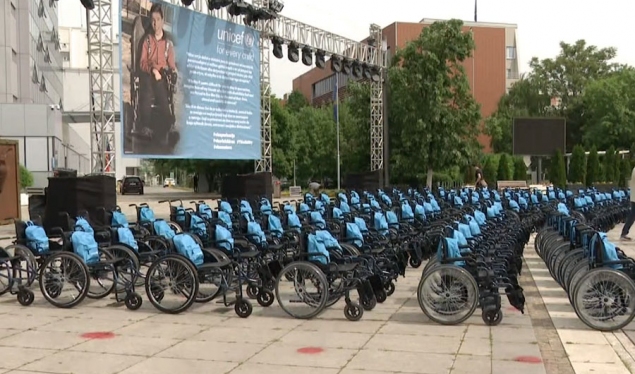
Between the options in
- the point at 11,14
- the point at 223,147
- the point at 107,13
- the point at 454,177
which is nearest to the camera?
the point at 107,13

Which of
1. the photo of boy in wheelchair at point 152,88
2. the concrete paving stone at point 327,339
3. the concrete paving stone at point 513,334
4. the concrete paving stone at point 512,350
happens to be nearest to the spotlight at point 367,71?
the photo of boy in wheelchair at point 152,88

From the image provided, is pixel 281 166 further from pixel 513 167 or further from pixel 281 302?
pixel 281 302

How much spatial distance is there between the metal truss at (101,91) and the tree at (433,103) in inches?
640

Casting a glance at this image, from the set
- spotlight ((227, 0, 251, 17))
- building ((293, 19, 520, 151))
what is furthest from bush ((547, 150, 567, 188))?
building ((293, 19, 520, 151))

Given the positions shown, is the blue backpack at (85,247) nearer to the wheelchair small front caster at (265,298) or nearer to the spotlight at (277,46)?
the wheelchair small front caster at (265,298)

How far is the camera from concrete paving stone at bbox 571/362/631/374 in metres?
5.39

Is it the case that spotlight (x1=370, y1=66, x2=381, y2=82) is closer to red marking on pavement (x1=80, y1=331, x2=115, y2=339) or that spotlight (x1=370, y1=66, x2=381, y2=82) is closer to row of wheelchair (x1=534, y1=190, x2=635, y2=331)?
row of wheelchair (x1=534, y1=190, x2=635, y2=331)

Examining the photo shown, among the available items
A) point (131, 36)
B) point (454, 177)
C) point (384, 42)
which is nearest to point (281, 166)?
point (454, 177)

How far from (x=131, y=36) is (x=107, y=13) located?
84 cm

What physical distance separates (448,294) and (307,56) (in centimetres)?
1636

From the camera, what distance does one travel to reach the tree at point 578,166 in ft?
125

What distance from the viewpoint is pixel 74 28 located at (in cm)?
7656

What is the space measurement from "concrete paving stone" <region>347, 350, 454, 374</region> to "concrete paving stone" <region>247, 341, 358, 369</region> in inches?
4.0

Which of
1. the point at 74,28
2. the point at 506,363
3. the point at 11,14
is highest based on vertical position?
the point at 74,28
